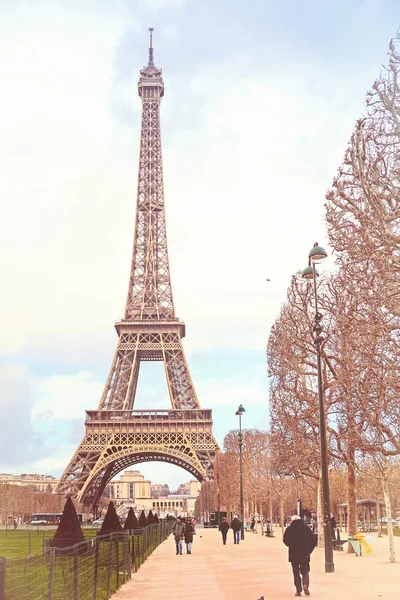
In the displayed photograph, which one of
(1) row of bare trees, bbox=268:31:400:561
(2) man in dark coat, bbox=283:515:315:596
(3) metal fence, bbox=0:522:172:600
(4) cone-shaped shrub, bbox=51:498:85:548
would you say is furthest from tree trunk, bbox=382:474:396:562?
(4) cone-shaped shrub, bbox=51:498:85:548

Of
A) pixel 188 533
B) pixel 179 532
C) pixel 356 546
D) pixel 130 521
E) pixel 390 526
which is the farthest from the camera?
pixel 179 532

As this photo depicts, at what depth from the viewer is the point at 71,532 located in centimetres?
2123

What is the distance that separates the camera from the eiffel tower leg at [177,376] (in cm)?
8956

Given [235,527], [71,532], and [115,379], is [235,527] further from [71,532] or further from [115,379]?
[115,379]

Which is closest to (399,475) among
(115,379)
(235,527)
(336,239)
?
(235,527)

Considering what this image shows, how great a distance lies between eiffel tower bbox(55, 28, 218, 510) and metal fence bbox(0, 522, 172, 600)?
194 feet

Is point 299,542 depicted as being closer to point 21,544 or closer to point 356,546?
point 356,546

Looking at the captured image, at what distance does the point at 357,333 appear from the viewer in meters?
28.5

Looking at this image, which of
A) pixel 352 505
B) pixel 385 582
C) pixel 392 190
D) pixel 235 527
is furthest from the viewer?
pixel 235 527

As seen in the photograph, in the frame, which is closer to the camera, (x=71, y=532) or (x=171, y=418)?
(x=71, y=532)

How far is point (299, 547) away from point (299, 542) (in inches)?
4.6

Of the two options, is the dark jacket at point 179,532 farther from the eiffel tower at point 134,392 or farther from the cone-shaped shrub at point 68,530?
the eiffel tower at point 134,392

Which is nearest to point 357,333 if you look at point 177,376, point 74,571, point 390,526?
point 390,526

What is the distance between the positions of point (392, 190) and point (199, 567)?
15.3 metres
